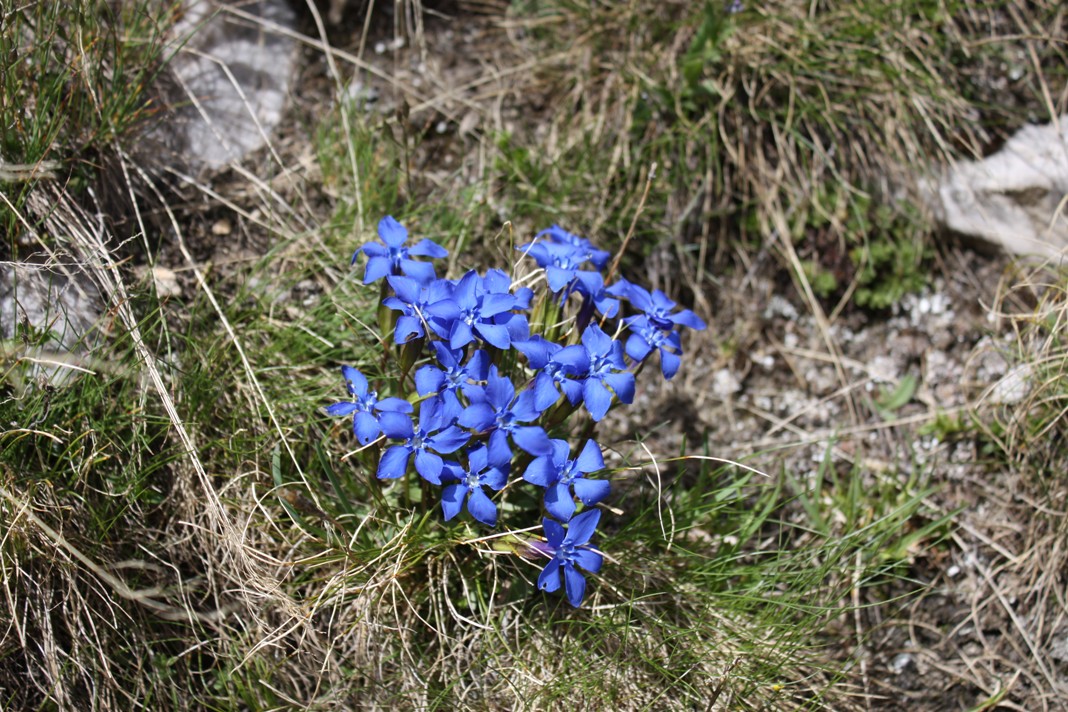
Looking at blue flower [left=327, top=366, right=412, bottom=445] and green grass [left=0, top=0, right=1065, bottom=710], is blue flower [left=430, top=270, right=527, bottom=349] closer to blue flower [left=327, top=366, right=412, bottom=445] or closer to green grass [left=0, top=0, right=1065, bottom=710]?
blue flower [left=327, top=366, right=412, bottom=445]

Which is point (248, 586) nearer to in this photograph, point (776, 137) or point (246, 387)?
point (246, 387)

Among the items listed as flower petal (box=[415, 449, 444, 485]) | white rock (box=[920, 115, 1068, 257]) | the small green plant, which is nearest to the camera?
flower petal (box=[415, 449, 444, 485])

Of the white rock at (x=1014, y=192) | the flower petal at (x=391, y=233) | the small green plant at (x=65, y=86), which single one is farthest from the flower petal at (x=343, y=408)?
the white rock at (x=1014, y=192)

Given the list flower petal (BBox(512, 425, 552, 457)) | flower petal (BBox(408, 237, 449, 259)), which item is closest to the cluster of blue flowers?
flower petal (BBox(512, 425, 552, 457))

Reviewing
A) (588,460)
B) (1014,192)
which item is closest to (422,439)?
(588,460)

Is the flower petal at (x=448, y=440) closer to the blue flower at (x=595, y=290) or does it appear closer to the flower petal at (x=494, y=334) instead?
the flower petal at (x=494, y=334)
